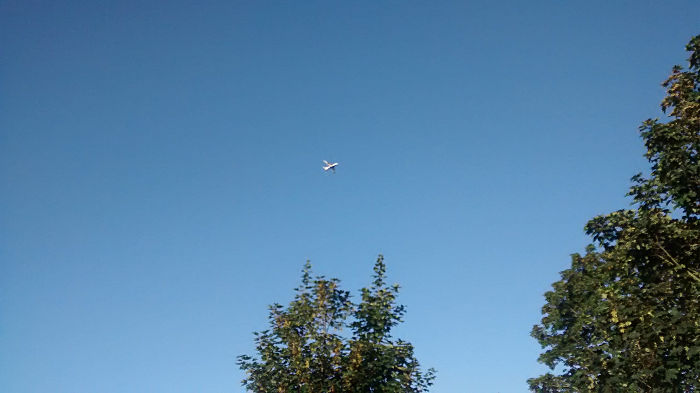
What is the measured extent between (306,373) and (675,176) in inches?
573

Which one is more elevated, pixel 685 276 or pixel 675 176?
pixel 675 176

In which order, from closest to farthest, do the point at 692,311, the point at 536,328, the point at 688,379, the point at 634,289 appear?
the point at 692,311
the point at 634,289
the point at 688,379
the point at 536,328

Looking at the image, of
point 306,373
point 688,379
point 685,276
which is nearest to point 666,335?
point 685,276

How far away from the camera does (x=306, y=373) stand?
15938mm

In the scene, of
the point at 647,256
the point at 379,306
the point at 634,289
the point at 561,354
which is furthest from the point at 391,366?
the point at 561,354

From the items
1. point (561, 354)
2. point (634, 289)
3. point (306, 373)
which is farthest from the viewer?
point (561, 354)

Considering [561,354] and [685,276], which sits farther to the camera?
[561,354]

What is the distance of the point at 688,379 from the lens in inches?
887

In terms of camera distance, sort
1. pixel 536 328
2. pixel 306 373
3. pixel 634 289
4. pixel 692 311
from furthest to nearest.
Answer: pixel 536 328 < pixel 634 289 < pixel 692 311 < pixel 306 373

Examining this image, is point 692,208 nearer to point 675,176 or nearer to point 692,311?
point 675,176

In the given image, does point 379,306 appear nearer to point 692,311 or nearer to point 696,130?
point 692,311

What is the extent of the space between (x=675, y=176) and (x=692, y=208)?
6.73 ft

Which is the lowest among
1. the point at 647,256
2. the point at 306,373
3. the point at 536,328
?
the point at 306,373

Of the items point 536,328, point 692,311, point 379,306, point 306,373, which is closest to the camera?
point 306,373
